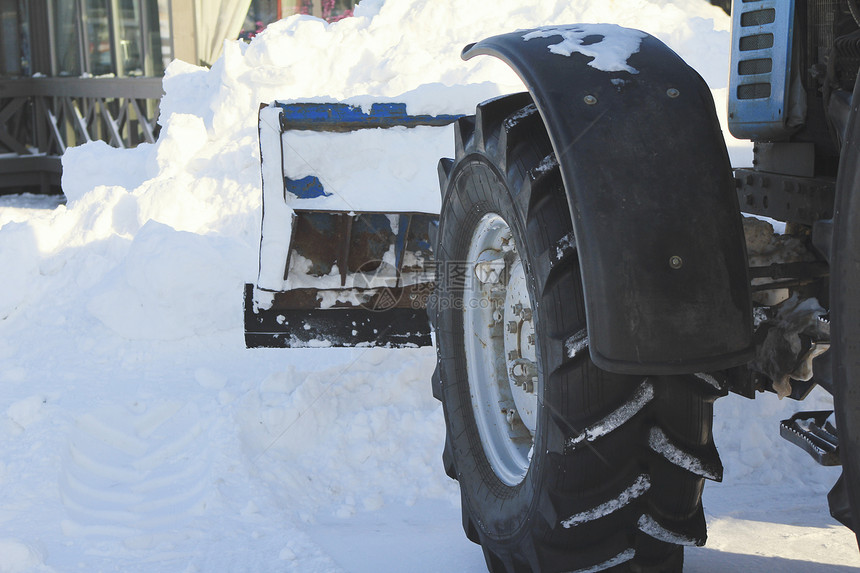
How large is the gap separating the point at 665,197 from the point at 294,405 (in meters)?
2.47

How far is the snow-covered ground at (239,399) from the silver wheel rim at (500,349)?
0.50 m

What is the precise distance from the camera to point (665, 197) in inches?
64.5

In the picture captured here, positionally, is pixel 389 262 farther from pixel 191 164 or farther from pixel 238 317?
pixel 191 164

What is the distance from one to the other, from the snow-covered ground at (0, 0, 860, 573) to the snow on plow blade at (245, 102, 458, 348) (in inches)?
6.1

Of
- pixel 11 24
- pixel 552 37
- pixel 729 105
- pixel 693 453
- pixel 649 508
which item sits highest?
pixel 11 24

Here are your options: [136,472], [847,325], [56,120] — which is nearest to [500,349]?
[847,325]

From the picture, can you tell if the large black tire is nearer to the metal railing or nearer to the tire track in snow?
the tire track in snow

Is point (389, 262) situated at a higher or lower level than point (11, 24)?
lower

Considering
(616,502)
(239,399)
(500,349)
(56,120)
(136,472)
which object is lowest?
(136,472)

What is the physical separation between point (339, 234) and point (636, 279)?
2.17m

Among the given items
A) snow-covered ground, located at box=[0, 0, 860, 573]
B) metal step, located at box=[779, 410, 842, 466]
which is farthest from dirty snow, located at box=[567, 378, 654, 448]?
snow-covered ground, located at box=[0, 0, 860, 573]

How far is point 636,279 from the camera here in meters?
1.62

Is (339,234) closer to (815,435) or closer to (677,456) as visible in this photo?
(677,456)

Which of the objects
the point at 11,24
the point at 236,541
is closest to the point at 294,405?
the point at 236,541
